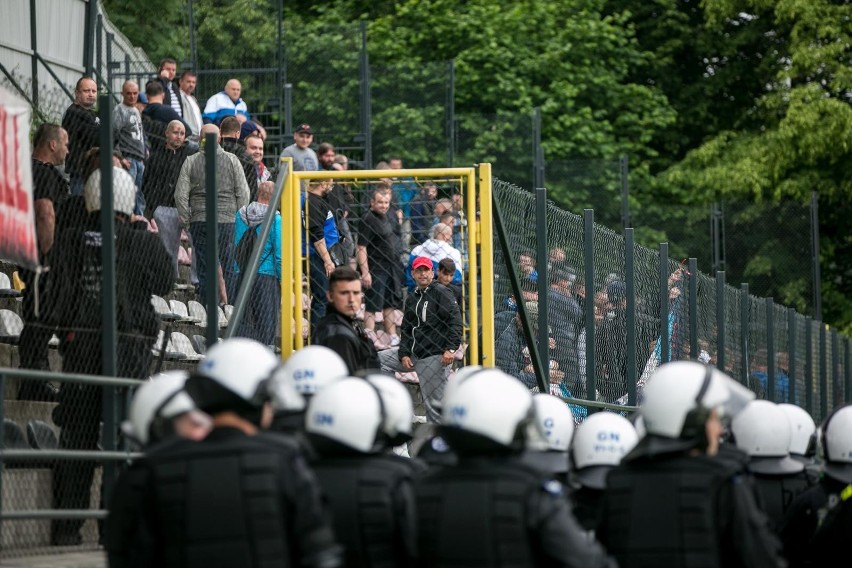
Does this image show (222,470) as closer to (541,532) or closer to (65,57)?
(541,532)

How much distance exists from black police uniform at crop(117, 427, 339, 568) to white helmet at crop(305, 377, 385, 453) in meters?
0.57

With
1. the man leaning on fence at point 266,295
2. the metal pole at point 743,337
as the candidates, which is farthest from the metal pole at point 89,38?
the man leaning on fence at point 266,295

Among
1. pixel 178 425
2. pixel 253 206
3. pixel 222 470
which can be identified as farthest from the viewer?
pixel 253 206

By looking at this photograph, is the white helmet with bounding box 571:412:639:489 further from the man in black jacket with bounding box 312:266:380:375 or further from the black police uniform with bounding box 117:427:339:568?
the black police uniform with bounding box 117:427:339:568

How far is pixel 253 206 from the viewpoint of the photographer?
44.2 ft

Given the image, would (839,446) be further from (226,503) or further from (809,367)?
(809,367)

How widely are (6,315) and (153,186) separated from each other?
1.20 m

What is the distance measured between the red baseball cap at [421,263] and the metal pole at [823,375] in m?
15.0

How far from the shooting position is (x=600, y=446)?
893 cm

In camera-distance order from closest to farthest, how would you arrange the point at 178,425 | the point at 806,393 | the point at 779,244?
the point at 178,425
the point at 806,393
the point at 779,244

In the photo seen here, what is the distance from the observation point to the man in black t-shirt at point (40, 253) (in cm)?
1008

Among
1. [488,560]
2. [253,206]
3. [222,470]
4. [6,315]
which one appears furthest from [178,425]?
[253,206]

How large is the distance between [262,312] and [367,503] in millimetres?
4760

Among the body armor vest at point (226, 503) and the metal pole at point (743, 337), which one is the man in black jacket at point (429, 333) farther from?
the metal pole at point (743, 337)
